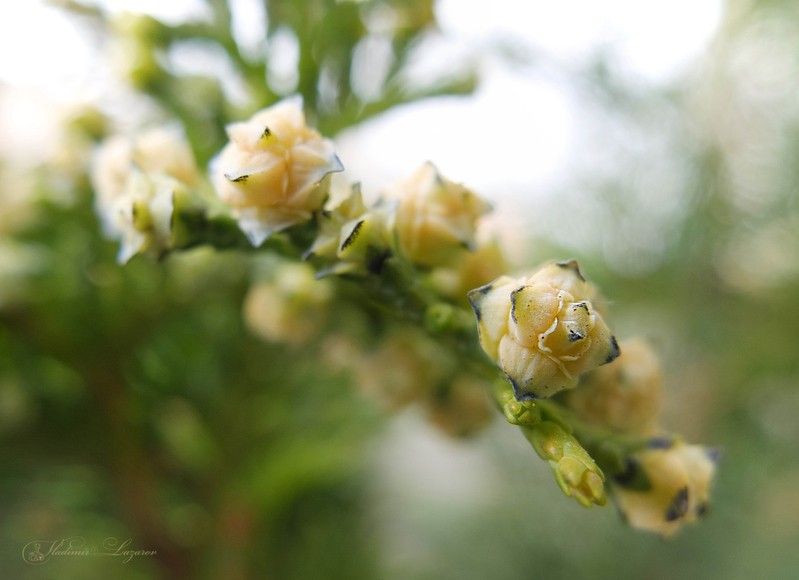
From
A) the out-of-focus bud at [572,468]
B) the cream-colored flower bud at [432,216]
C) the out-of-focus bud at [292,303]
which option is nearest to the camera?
the out-of-focus bud at [572,468]

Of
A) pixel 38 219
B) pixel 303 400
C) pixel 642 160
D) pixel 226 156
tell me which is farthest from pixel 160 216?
pixel 642 160

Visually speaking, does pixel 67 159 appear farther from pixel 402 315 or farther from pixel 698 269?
pixel 698 269

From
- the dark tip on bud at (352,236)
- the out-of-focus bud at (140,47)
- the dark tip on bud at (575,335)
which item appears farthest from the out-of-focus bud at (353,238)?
the out-of-focus bud at (140,47)

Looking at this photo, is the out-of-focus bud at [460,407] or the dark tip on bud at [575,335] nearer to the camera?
the dark tip on bud at [575,335]

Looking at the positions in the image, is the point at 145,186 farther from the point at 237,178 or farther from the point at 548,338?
the point at 548,338

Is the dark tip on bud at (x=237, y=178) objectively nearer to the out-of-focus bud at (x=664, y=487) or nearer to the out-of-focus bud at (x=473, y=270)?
the out-of-focus bud at (x=473, y=270)

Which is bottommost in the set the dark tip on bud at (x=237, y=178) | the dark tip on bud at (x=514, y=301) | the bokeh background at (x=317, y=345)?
the bokeh background at (x=317, y=345)

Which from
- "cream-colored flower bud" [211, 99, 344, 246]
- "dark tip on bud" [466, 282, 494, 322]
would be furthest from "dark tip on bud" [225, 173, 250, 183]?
"dark tip on bud" [466, 282, 494, 322]
